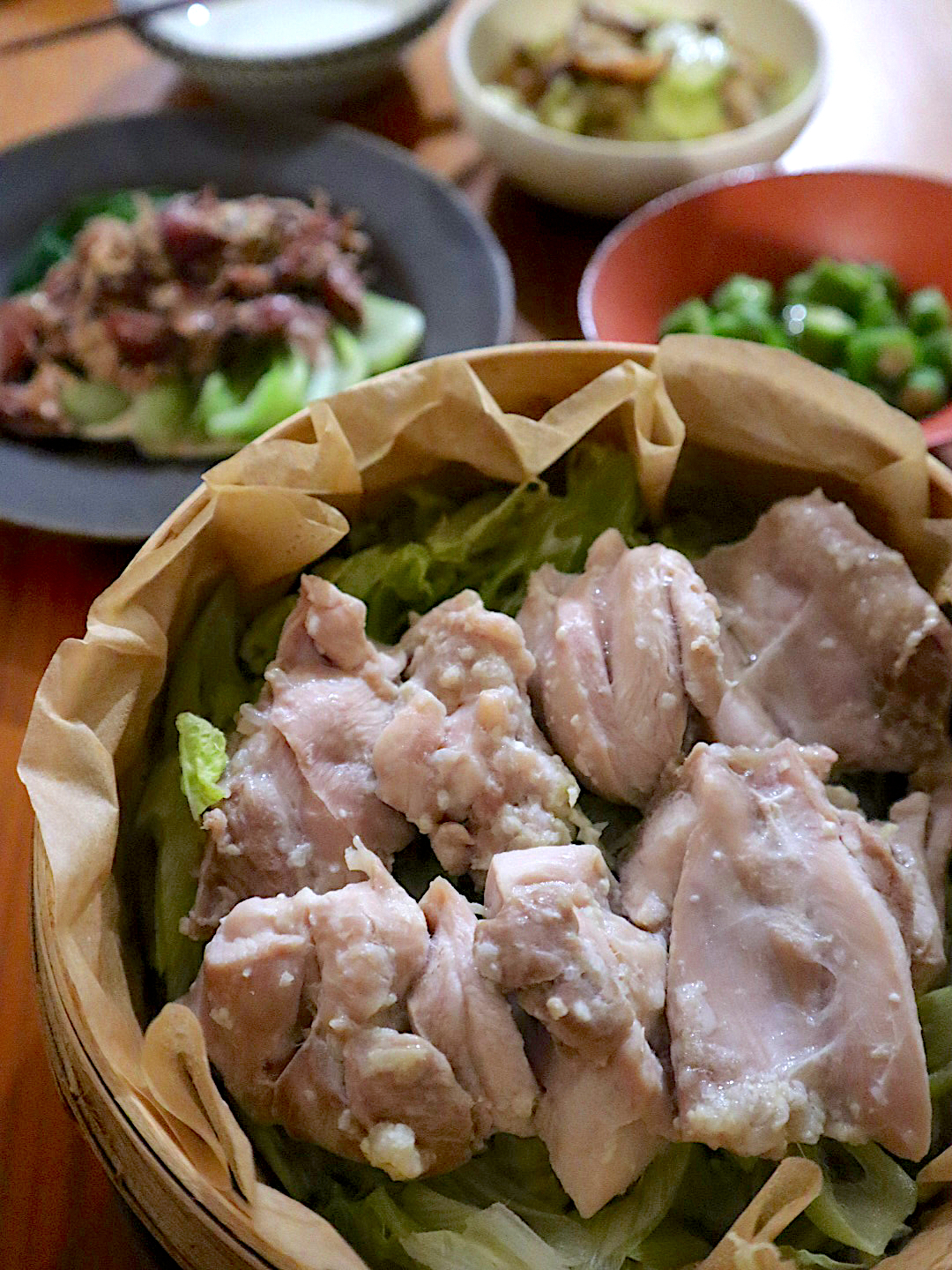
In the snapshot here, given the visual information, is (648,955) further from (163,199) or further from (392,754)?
(163,199)

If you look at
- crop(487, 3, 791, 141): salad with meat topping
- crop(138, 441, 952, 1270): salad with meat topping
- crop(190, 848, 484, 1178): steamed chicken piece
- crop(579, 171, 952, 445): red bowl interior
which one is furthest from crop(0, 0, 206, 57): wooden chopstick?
crop(190, 848, 484, 1178): steamed chicken piece

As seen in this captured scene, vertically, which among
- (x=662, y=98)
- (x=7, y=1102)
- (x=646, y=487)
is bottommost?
(x=7, y=1102)

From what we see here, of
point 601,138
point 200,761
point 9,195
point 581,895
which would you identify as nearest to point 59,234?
point 9,195

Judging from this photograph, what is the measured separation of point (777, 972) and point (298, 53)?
2.27 m

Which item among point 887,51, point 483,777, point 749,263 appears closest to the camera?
point 483,777

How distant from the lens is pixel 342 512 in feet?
4.61

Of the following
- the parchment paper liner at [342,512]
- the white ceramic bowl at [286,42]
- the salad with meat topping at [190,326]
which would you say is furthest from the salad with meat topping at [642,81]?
the parchment paper liner at [342,512]

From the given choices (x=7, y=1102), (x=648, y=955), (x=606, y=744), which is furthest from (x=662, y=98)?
(x=7, y=1102)

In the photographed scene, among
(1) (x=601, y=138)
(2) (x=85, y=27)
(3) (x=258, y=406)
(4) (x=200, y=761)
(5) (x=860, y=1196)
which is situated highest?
(2) (x=85, y=27)

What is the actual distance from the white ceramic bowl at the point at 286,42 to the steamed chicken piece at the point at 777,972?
206 centimetres

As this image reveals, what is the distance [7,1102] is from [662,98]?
2225mm

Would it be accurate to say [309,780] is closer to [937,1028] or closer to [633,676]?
[633,676]

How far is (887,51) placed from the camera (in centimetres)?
296

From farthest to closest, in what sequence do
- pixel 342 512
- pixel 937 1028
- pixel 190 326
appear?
pixel 190 326, pixel 342 512, pixel 937 1028
